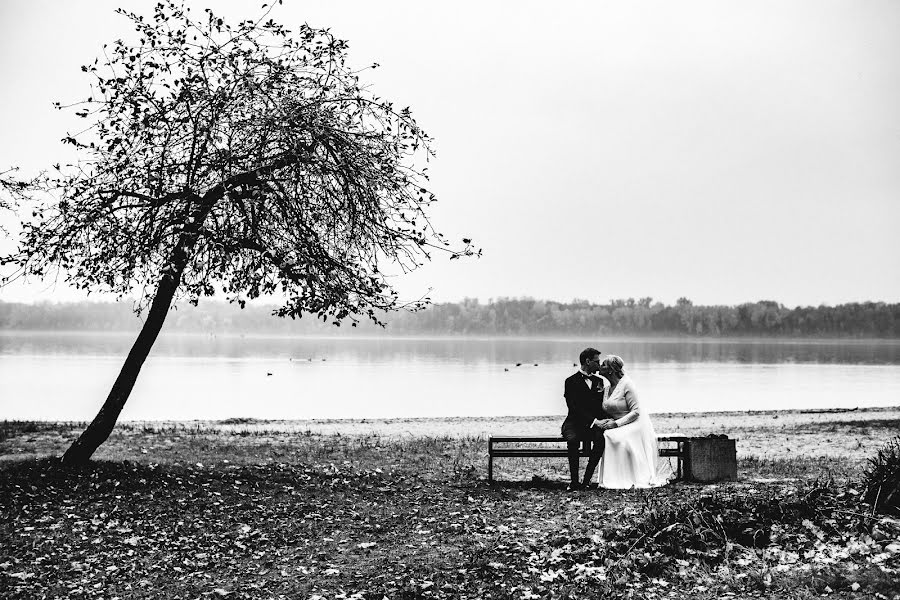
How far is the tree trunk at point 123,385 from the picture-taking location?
480 inches

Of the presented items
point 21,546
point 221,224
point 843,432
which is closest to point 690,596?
point 21,546

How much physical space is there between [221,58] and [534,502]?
8.09m

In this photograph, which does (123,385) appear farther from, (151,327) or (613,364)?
(613,364)

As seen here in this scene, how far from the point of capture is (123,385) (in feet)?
41.0

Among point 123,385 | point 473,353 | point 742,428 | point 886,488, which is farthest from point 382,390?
point 473,353

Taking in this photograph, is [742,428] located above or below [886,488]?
below

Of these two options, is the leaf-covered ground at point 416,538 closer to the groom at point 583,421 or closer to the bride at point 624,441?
the bride at point 624,441

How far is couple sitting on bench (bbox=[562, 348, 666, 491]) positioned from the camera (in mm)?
11398

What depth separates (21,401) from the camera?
40.7 metres

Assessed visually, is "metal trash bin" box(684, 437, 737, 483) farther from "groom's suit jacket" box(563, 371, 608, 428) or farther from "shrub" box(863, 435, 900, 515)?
"shrub" box(863, 435, 900, 515)

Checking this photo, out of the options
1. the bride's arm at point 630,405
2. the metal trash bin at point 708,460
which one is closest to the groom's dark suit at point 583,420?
the bride's arm at point 630,405

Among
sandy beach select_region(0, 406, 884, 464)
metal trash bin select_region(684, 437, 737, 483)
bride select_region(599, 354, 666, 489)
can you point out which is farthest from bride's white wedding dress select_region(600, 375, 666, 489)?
sandy beach select_region(0, 406, 884, 464)

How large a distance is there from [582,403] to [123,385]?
23.1ft

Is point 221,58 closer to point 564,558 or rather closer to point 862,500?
point 564,558
